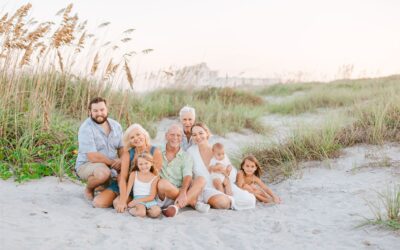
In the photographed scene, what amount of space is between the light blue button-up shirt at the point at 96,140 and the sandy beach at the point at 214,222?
1.58 ft

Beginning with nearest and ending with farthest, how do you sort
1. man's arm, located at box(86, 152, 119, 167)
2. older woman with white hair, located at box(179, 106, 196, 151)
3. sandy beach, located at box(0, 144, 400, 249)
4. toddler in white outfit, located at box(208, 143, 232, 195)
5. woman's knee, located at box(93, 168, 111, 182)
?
sandy beach, located at box(0, 144, 400, 249) → woman's knee, located at box(93, 168, 111, 182) → man's arm, located at box(86, 152, 119, 167) → toddler in white outfit, located at box(208, 143, 232, 195) → older woman with white hair, located at box(179, 106, 196, 151)

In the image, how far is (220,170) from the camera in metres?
4.52

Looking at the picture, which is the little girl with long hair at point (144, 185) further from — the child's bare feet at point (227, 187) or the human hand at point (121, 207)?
the child's bare feet at point (227, 187)

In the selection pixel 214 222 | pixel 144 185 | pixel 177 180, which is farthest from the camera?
pixel 177 180

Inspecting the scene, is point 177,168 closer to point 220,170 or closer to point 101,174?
point 220,170

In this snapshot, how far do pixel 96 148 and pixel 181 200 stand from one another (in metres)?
1.07

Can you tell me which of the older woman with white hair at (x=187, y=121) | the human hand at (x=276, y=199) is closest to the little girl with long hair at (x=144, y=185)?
the older woman with white hair at (x=187, y=121)

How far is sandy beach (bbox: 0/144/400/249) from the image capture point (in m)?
3.24

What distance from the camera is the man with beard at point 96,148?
4336 millimetres

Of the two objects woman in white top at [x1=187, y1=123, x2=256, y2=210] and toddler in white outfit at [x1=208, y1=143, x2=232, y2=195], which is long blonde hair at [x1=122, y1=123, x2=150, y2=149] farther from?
toddler in white outfit at [x1=208, y1=143, x2=232, y2=195]

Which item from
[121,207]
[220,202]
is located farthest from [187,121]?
[121,207]

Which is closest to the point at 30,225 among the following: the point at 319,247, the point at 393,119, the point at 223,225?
the point at 223,225

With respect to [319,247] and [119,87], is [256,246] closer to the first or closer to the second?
[319,247]

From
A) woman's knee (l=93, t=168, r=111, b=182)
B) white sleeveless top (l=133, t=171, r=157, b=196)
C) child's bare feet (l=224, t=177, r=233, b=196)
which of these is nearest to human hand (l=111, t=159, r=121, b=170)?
woman's knee (l=93, t=168, r=111, b=182)
